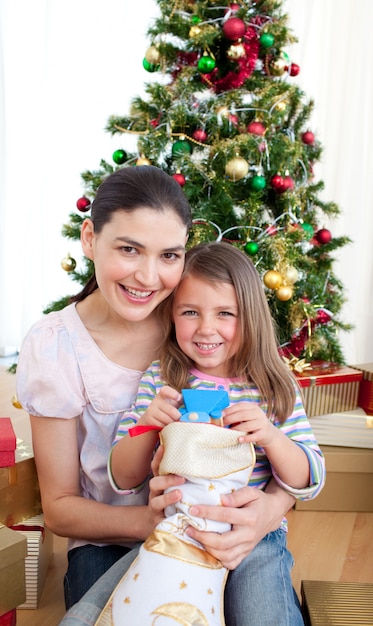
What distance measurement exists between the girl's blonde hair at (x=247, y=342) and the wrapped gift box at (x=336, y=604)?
342mm

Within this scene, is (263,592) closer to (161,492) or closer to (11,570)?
(161,492)

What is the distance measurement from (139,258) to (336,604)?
0.76 m

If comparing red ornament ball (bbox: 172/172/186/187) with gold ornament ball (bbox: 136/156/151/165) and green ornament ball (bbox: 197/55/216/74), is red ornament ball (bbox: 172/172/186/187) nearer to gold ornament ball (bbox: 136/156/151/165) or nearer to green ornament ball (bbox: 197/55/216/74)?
gold ornament ball (bbox: 136/156/151/165)

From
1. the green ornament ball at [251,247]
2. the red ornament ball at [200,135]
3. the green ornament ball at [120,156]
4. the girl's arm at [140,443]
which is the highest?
the red ornament ball at [200,135]

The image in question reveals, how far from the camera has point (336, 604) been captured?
116cm

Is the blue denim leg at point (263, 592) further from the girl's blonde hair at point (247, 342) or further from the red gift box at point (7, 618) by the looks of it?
the red gift box at point (7, 618)

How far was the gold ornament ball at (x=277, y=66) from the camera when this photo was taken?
82.9 inches

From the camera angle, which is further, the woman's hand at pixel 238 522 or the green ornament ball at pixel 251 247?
the green ornament ball at pixel 251 247

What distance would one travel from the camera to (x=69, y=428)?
1273 millimetres

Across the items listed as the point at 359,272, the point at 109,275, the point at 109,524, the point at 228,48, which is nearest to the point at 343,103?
the point at 359,272

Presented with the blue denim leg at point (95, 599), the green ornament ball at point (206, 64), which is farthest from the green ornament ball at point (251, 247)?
the blue denim leg at point (95, 599)

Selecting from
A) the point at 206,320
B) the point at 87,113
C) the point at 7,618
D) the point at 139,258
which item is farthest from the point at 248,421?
the point at 87,113

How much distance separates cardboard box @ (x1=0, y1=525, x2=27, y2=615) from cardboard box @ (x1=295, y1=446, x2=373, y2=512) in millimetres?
1071

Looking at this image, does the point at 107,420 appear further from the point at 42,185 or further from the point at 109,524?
the point at 42,185
